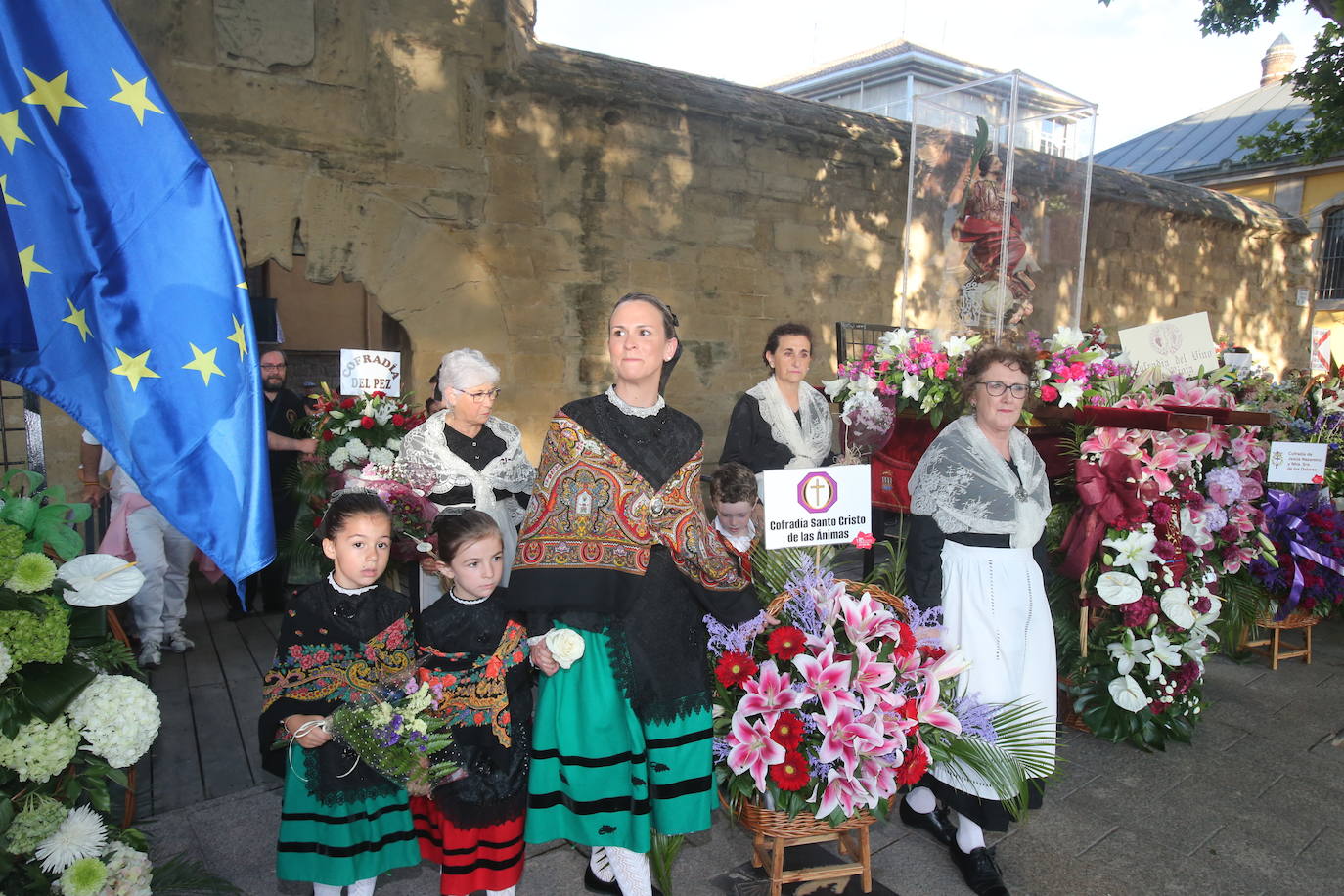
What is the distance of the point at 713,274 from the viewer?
861 cm

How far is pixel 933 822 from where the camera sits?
3.35 metres

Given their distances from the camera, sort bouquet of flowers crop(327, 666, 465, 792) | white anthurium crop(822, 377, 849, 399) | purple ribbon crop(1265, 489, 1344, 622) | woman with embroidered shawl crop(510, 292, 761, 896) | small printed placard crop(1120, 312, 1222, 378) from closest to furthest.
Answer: bouquet of flowers crop(327, 666, 465, 792), woman with embroidered shawl crop(510, 292, 761, 896), small printed placard crop(1120, 312, 1222, 378), white anthurium crop(822, 377, 849, 399), purple ribbon crop(1265, 489, 1344, 622)

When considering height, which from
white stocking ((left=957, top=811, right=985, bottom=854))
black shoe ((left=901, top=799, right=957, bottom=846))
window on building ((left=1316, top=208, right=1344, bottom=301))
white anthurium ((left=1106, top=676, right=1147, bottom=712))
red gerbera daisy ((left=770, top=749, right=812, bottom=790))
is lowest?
black shoe ((left=901, top=799, right=957, bottom=846))

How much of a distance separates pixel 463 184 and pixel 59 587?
18.6ft

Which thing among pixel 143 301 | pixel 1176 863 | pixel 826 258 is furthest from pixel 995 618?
pixel 826 258

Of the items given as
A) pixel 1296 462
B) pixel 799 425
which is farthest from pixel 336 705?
pixel 1296 462

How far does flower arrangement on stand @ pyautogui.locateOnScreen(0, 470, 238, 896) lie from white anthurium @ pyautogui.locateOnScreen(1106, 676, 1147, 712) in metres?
3.93

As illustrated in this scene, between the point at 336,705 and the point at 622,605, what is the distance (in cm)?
91

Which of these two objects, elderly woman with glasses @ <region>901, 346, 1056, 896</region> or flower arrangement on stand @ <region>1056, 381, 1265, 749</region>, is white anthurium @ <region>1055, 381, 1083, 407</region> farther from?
elderly woman with glasses @ <region>901, 346, 1056, 896</region>

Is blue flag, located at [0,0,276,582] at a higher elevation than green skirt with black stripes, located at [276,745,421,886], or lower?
higher

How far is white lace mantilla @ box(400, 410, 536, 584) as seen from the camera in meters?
4.03

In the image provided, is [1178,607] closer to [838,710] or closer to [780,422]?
[780,422]

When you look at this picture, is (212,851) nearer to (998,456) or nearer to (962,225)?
(998,456)

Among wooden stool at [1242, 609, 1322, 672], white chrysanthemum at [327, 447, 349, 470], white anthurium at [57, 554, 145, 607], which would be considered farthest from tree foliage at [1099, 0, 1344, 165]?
white anthurium at [57, 554, 145, 607]
